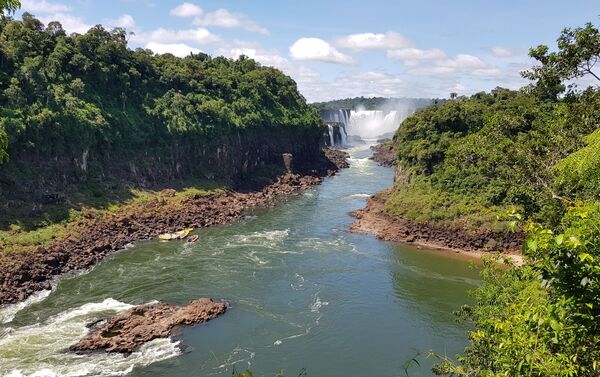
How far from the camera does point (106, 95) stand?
7400 cm

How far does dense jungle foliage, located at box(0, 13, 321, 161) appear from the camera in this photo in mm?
58613

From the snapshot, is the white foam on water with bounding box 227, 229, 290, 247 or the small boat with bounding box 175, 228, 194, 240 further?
the small boat with bounding box 175, 228, 194, 240

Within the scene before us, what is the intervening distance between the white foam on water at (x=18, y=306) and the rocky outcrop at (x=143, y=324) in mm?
6804

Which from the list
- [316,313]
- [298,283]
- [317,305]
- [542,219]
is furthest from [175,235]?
[542,219]

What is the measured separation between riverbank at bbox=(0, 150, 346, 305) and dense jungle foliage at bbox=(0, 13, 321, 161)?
1079cm

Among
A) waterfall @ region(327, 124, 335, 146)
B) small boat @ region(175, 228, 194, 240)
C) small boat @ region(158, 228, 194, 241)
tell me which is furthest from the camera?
waterfall @ region(327, 124, 335, 146)

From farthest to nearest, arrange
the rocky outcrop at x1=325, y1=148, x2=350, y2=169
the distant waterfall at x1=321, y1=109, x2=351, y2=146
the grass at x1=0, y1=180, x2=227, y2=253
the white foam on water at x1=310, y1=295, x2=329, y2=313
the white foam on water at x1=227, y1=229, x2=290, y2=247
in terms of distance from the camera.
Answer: the distant waterfall at x1=321, y1=109, x2=351, y2=146 → the rocky outcrop at x1=325, y1=148, x2=350, y2=169 → the white foam on water at x1=227, y1=229, x2=290, y2=247 → the grass at x1=0, y1=180, x2=227, y2=253 → the white foam on water at x1=310, y1=295, x2=329, y2=313

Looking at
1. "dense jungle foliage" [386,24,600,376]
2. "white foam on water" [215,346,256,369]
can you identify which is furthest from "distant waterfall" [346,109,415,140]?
"white foam on water" [215,346,256,369]

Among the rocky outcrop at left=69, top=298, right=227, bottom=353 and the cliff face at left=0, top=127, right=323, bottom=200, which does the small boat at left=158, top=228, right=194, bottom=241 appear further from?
the rocky outcrop at left=69, top=298, right=227, bottom=353

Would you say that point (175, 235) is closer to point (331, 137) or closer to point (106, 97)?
point (106, 97)

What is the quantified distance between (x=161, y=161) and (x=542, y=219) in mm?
60011

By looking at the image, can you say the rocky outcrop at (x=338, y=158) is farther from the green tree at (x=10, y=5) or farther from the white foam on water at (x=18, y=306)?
the green tree at (x=10, y=5)

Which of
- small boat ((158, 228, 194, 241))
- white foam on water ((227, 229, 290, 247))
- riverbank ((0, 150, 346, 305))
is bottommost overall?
white foam on water ((227, 229, 290, 247))

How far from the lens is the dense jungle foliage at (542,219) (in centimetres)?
795
